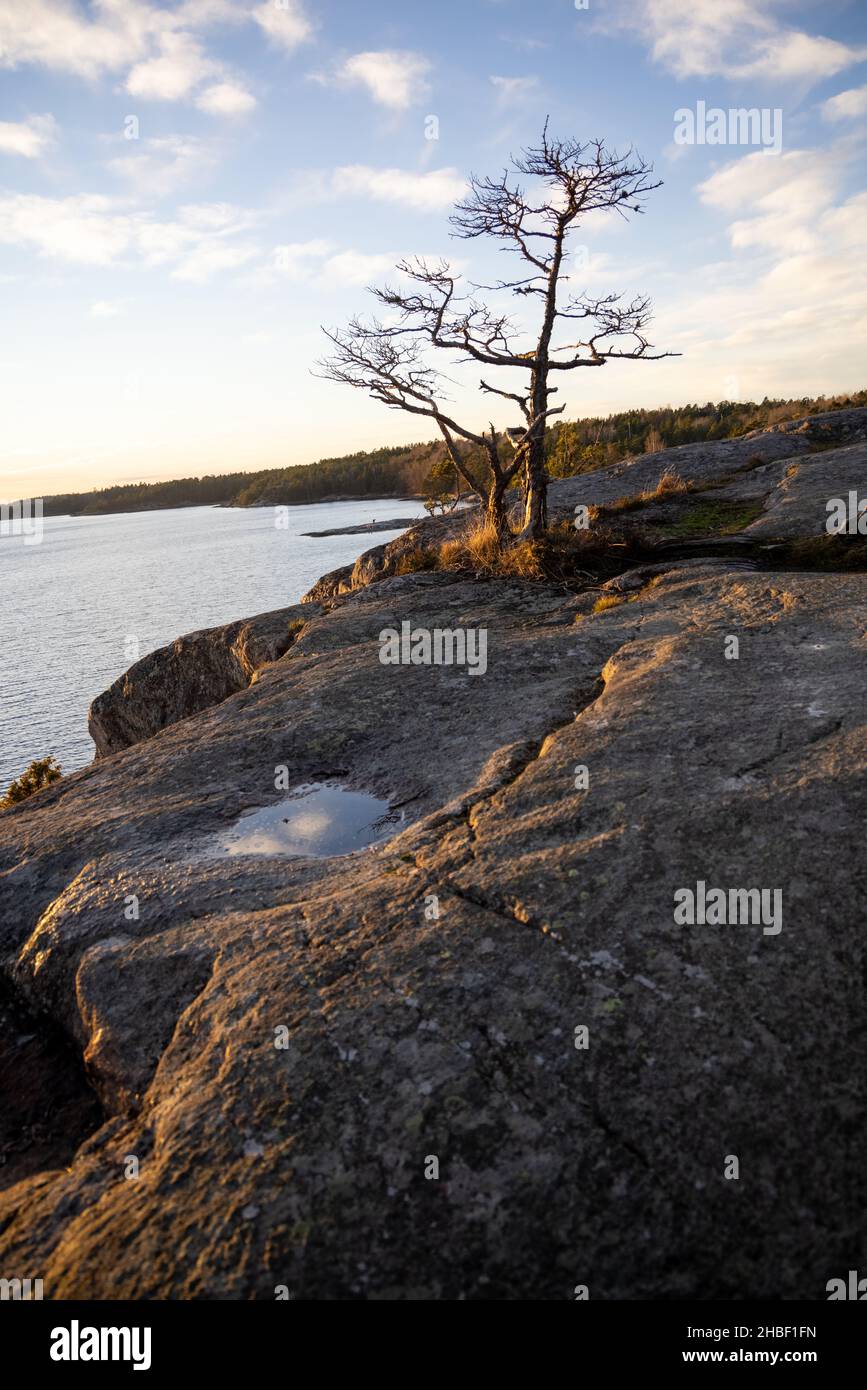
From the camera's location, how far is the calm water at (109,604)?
74.5 feet

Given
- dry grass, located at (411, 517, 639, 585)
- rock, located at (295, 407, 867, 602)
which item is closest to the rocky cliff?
dry grass, located at (411, 517, 639, 585)

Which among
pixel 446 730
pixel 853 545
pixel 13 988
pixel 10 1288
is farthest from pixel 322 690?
pixel 853 545

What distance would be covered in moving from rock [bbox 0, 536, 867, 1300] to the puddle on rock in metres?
0.23

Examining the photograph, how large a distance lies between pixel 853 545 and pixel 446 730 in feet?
25.4

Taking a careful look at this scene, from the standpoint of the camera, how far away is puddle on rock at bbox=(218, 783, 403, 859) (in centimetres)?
598

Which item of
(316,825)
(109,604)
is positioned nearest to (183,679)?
(316,825)

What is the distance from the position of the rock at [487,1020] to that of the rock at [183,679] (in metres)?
7.81

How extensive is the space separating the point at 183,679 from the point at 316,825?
10.4 metres

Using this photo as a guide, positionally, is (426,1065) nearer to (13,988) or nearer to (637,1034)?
(637,1034)

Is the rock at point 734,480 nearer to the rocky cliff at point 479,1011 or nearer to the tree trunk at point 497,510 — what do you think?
the tree trunk at point 497,510

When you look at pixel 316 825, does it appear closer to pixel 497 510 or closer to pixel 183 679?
pixel 497 510

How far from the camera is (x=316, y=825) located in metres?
6.35

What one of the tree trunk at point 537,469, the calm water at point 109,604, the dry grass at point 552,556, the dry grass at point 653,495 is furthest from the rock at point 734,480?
the calm water at point 109,604
